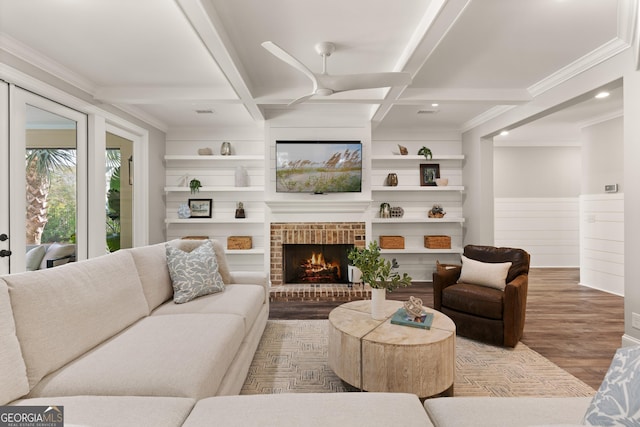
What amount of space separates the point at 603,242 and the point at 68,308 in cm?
631

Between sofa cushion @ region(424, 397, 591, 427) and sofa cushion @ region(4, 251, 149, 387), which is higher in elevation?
sofa cushion @ region(4, 251, 149, 387)

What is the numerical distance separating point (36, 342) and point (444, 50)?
327 cm

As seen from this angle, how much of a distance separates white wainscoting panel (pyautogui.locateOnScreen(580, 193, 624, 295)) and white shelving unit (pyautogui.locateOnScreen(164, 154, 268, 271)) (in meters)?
5.11

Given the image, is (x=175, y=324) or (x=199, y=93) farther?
(x=199, y=93)

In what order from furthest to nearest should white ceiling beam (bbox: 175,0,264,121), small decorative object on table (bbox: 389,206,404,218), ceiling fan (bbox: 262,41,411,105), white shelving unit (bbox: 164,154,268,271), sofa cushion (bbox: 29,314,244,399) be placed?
small decorative object on table (bbox: 389,206,404,218) < white shelving unit (bbox: 164,154,268,271) < ceiling fan (bbox: 262,41,411,105) < white ceiling beam (bbox: 175,0,264,121) < sofa cushion (bbox: 29,314,244,399)

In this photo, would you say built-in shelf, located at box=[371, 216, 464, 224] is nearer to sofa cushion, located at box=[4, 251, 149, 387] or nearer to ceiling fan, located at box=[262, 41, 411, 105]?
ceiling fan, located at box=[262, 41, 411, 105]

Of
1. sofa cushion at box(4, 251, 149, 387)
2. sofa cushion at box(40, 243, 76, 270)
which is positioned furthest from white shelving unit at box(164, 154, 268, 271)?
sofa cushion at box(4, 251, 149, 387)

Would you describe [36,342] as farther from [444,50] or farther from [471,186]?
[471,186]

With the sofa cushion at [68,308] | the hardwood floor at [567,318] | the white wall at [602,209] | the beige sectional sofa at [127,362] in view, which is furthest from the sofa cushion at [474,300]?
the white wall at [602,209]

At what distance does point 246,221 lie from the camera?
488 cm

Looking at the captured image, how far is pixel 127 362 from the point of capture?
144cm

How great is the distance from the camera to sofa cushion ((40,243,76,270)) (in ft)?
9.73

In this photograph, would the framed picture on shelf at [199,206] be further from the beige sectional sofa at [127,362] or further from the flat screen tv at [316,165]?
the beige sectional sofa at [127,362]

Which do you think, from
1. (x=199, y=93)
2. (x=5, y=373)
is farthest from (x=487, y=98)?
(x=5, y=373)
